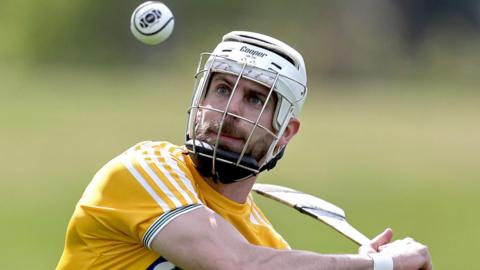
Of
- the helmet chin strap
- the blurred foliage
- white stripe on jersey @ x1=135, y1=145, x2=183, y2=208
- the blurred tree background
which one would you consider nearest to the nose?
the helmet chin strap

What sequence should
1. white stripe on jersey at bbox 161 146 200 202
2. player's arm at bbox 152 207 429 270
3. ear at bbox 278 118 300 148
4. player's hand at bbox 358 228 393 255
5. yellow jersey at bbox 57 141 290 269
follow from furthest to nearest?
ear at bbox 278 118 300 148 < player's hand at bbox 358 228 393 255 < white stripe on jersey at bbox 161 146 200 202 < yellow jersey at bbox 57 141 290 269 < player's arm at bbox 152 207 429 270

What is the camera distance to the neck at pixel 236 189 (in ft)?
17.7

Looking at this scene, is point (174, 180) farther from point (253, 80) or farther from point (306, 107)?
point (306, 107)

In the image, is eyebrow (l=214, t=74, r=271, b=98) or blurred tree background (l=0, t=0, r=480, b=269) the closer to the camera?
eyebrow (l=214, t=74, r=271, b=98)

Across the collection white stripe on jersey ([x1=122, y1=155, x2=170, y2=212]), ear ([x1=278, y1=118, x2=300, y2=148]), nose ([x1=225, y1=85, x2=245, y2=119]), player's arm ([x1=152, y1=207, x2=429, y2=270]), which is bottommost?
player's arm ([x1=152, y1=207, x2=429, y2=270])

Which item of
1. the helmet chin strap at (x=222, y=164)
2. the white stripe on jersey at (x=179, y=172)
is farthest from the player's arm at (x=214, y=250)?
the helmet chin strap at (x=222, y=164)

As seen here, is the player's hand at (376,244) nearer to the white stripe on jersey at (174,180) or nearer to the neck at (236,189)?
the neck at (236,189)

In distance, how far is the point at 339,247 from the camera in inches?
500

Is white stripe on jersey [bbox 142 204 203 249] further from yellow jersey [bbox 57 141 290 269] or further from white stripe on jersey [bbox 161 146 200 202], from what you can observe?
white stripe on jersey [bbox 161 146 200 202]

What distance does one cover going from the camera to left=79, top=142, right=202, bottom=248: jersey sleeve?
4836 mm

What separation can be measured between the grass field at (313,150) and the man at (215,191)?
255 inches

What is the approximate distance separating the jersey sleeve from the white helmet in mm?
156

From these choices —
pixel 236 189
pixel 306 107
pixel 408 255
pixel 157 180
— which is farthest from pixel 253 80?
pixel 306 107

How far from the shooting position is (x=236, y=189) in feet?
18.0
